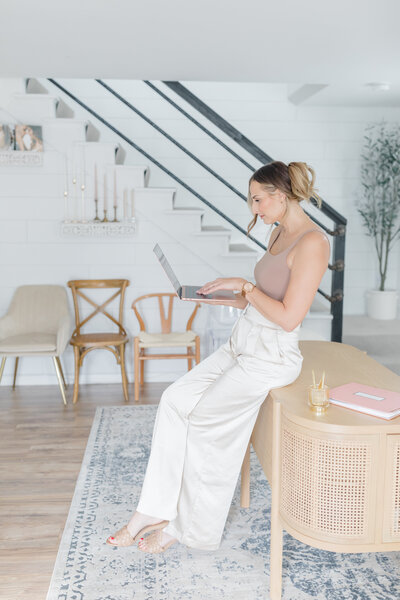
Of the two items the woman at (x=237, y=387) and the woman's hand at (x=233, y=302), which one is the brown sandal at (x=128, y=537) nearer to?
the woman at (x=237, y=387)

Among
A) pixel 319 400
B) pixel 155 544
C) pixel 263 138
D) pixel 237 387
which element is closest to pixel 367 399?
pixel 319 400

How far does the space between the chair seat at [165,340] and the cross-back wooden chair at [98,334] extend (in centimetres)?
15

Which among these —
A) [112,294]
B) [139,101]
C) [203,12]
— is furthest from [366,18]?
[139,101]

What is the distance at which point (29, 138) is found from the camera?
178 inches

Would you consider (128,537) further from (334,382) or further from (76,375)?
(76,375)

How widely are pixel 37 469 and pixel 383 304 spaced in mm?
3924

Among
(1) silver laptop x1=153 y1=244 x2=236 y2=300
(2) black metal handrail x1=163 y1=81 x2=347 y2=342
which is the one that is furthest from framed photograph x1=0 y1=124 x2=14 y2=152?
(1) silver laptop x1=153 y1=244 x2=236 y2=300

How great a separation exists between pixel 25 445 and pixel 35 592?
58.8 inches

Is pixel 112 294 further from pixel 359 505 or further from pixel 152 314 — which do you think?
pixel 359 505

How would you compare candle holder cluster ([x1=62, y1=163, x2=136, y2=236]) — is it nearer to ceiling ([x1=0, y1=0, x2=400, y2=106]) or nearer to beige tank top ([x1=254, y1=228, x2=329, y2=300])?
ceiling ([x1=0, y1=0, x2=400, y2=106])

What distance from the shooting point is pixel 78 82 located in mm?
5582

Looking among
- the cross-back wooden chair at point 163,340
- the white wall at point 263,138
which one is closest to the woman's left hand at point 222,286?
the cross-back wooden chair at point 163,340

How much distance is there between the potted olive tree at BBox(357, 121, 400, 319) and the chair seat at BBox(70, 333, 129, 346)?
278 centimetres

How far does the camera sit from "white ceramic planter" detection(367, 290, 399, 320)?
5.93 meters
